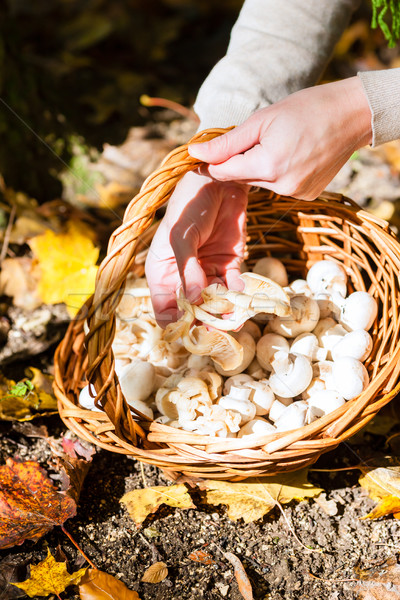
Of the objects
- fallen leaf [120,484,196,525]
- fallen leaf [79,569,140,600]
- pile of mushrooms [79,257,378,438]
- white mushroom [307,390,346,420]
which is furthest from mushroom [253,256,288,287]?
fallen leaf [79,569,140,600]

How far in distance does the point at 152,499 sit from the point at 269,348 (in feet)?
1.43

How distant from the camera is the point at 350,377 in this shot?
1160 millimetres

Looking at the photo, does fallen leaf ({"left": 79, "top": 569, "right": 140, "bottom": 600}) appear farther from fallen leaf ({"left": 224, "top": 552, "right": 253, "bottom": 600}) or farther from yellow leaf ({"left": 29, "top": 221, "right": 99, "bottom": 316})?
yellow leaf ({"left": 29, "top": 221, "right": 99, "bottom": 316})

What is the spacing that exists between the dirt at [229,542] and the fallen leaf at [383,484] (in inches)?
1.5

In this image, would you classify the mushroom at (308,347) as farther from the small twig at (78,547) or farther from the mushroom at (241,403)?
the small twig at (78,547)

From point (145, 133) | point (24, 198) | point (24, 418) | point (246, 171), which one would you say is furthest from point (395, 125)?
point (145, 133)

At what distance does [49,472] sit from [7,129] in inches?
49.7

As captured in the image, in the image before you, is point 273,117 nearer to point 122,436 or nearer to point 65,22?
point 122,436

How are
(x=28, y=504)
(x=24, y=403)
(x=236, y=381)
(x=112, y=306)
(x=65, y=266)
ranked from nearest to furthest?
(x=112, y=306) → (x=28, y=504) → (x=236, y=381) → (x=24, y=403) → (x=65, y=266)

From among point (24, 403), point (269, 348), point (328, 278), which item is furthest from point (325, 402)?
point (24, 403)

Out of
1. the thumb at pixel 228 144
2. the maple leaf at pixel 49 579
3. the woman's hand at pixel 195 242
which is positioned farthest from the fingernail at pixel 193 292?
the maple leaf at pixel 49 579

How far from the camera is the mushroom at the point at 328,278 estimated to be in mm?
1385

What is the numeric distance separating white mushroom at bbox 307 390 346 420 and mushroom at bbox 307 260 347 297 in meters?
0.30

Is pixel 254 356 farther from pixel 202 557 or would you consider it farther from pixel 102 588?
pixel 102 588
